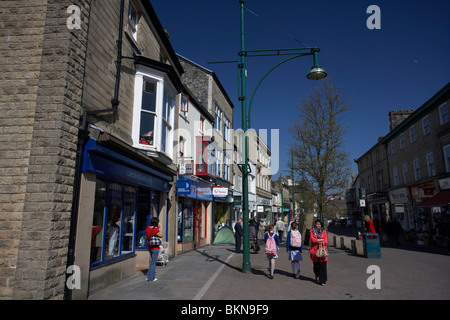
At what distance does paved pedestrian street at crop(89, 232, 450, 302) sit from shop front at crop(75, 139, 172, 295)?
586 mm

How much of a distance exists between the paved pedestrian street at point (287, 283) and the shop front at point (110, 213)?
1.92 feet

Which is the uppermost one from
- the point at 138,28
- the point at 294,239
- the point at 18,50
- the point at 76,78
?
the point at 138,28

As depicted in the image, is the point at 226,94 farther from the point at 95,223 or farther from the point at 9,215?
the point at 9,215

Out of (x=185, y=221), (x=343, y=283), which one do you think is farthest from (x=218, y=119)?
(x=343, y=283)

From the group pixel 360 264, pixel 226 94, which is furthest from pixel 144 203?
pixel 226 94

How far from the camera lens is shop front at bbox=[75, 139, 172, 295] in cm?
649

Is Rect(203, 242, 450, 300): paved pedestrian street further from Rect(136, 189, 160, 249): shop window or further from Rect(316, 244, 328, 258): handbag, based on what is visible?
Rect(136, 189, 160, 249): shop window

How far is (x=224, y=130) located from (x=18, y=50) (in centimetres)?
1836

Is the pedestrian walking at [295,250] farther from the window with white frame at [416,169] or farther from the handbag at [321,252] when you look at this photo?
the window with white frame at [416,169]

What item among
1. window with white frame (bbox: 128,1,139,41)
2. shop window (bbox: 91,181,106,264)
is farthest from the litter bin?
window with white frame (bbox: 128,1,139,41)

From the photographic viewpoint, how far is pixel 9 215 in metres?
5.52

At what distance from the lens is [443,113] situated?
19.2 metres

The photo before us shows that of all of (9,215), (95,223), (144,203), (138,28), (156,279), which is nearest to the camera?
(9,215)

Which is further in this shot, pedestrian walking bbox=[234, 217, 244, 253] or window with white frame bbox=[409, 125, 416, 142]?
window with white frame bbox=[409, 125, 416, 142]
